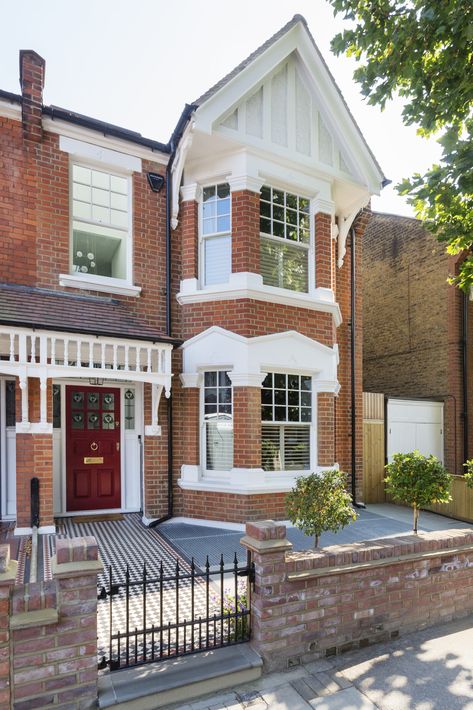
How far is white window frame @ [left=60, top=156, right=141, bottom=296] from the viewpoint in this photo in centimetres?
747

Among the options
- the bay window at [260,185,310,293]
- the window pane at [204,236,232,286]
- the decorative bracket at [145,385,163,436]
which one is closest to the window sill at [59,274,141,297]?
the window pane at [204,236,232,286]

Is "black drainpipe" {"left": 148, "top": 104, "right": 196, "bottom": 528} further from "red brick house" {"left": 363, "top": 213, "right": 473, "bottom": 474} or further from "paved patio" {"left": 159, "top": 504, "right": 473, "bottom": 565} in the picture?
"red brick house" {"left": 363, "top": 213, "right": 473, "bottom": 474}

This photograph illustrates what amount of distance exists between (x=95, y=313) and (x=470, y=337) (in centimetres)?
1028

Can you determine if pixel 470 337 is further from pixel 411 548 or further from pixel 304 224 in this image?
pixel 411 548

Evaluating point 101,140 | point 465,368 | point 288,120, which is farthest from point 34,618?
point 465,368

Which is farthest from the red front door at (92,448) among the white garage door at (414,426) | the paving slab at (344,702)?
the white garage door at (414,426)

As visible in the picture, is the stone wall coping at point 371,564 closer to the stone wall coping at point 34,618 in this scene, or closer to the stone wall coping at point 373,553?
the stone wall coping at point 373,553

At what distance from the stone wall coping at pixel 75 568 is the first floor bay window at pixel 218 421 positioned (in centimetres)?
477

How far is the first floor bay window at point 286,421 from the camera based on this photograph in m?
7.95

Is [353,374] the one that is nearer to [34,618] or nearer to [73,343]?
[73,343]

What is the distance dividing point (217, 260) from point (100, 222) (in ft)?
7.06

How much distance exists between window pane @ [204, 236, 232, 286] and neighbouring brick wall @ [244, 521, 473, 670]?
201 inches

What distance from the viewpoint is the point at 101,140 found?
7.63m

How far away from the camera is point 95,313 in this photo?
7270 millimetres
